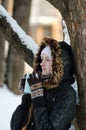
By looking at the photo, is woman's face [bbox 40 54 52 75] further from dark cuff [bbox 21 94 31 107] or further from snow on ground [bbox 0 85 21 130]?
snow on ground [bbox 0 85 21 130]

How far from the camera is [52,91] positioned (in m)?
4.82

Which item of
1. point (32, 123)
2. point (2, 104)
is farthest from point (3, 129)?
point (32, 123)

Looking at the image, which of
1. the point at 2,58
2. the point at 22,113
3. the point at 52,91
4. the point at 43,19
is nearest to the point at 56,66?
the point at 52,91

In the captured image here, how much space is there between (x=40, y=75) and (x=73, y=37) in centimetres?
50

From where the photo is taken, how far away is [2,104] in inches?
A: 388

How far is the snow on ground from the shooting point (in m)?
8.12

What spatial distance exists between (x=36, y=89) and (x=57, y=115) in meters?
0.30

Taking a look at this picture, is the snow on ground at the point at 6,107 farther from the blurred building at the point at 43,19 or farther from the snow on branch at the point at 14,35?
the blurred building at the point at 43,19

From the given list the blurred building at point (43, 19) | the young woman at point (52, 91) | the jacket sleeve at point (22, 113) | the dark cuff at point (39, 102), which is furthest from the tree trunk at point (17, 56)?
the blurred building at point (43, 19)

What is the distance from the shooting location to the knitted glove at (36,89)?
4.73 metres

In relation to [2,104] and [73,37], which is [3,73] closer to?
[2,104]

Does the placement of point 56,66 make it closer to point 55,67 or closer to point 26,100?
point 55,67

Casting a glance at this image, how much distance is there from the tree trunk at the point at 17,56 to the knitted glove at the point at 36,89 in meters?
7.62

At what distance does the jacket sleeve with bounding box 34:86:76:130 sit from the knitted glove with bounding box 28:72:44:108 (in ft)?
0.19
